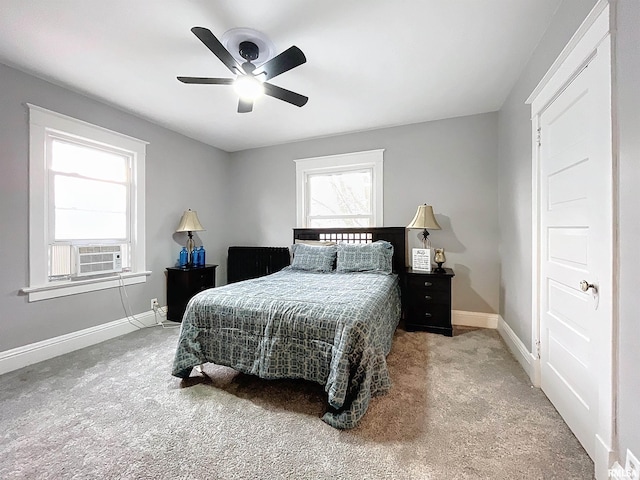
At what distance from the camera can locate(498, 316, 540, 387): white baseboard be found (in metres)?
2.00

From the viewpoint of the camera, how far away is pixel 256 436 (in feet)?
4.99

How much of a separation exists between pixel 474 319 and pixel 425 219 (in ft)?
4.54

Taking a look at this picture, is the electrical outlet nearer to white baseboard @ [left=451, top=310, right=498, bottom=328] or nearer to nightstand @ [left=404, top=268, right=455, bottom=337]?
nightstand @ [left=404, top=268, right=455, bottom=337]

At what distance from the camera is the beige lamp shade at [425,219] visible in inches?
127

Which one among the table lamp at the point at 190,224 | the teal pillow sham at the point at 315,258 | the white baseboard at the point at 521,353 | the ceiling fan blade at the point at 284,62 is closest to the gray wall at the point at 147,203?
the table lamp at the point at 190,224

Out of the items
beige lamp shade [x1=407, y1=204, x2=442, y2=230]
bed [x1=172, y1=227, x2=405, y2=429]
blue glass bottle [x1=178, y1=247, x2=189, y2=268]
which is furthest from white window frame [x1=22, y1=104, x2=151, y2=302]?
beige lamp shade [x1=407, y1=204, x2=442, y2=230]

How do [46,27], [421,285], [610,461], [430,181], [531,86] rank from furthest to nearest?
1. [430,181]
2. [421,285]
3. [531,86]
4. [46,27]
5. [610,461]

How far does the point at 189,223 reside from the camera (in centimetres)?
371

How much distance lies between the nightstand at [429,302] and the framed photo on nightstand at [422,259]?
0.08 metres

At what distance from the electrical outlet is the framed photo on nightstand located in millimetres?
2177

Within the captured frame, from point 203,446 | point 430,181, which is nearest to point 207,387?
point 203,446

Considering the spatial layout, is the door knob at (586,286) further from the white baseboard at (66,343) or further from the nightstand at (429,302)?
the white baseboard at (66,343)

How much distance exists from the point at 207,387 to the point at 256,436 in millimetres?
697

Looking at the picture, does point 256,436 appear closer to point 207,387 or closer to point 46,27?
point 207,387
